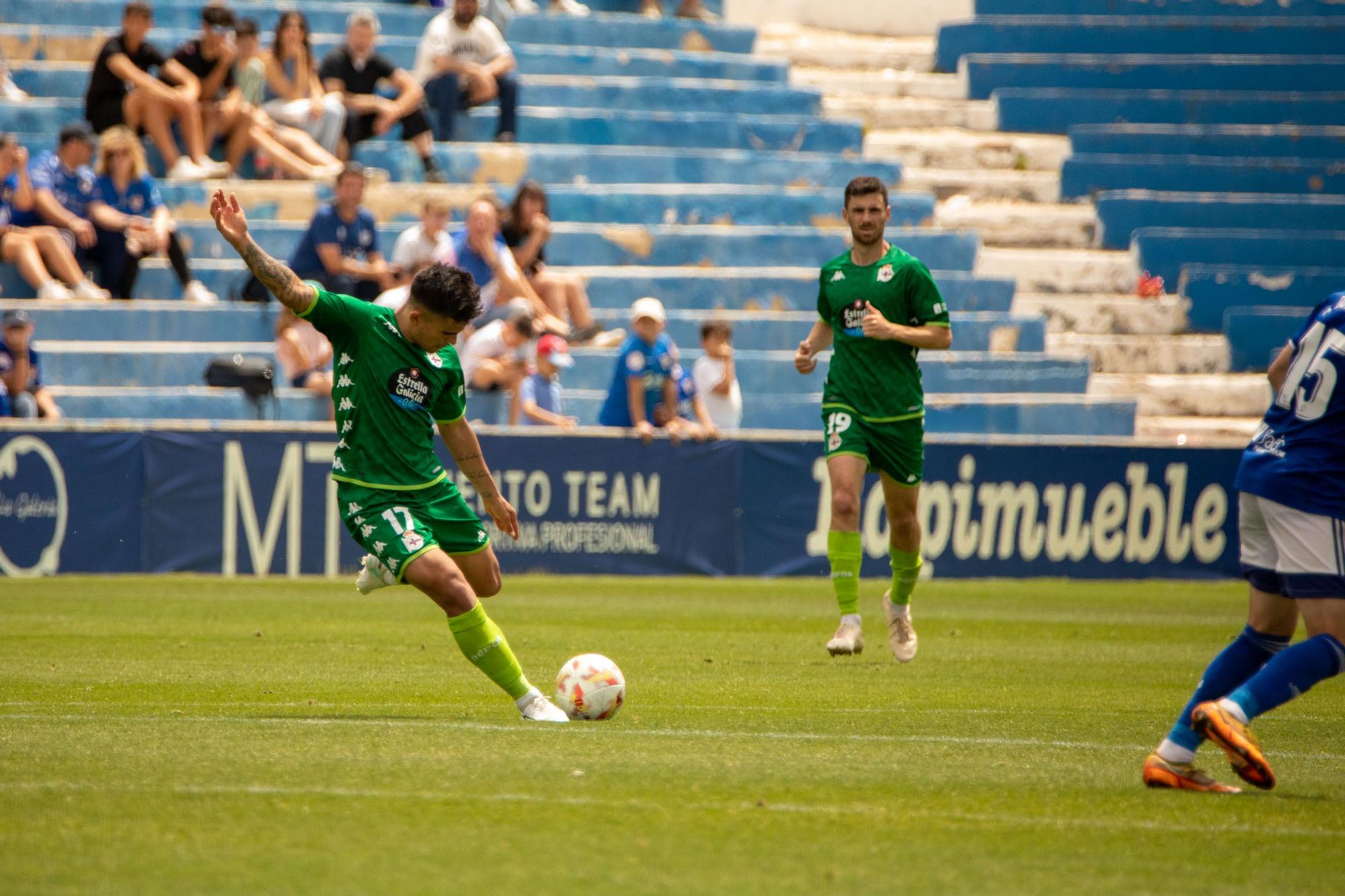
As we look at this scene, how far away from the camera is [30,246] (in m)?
17.8

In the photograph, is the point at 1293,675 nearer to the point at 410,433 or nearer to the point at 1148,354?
the point at 410,433

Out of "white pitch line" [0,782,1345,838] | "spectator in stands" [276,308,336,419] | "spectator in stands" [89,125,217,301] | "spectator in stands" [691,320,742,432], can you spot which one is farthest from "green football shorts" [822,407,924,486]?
"spectator in stands" [89,125,217,301]

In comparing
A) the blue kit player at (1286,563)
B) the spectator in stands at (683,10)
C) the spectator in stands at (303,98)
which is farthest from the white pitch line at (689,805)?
the spectator in stands at (683,10)

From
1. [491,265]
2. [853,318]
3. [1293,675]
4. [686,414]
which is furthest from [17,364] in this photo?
[1293,675]

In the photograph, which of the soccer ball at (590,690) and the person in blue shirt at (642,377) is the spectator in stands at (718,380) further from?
the soccer ball at (590,690)

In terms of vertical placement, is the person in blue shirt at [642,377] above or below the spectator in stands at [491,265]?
below

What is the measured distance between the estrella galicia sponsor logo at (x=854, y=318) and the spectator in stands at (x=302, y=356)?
8.21 metres

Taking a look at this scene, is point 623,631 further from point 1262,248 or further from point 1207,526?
point 1262,248

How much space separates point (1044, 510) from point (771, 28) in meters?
12.6

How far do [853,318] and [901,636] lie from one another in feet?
6.09

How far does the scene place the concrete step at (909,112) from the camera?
24.9m

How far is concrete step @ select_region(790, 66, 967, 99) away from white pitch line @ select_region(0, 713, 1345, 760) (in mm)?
19495

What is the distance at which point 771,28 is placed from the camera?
88.4 ft

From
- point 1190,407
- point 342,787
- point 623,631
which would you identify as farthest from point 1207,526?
point 342,787
